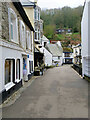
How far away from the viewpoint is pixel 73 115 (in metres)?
4.55

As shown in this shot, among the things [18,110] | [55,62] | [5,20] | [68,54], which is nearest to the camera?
[18,110]

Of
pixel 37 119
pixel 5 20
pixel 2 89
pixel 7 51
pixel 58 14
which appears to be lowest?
pixel 37 119

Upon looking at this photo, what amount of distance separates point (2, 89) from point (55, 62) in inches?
1436

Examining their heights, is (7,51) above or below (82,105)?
above

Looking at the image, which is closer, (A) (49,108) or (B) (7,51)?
(A) (49,108)

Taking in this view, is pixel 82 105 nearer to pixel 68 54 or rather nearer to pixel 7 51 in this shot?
pixel 7 51

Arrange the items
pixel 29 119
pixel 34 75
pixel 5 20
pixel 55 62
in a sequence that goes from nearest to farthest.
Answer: pixel 29 119 < pixel 5 20 < pixel 34 75 < pixel 55 62

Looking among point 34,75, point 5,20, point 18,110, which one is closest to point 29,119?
point 18,110

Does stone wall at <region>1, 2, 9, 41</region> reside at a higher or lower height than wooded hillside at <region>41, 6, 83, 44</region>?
lower

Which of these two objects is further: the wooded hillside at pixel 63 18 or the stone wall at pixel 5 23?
the wooded hillside at pixel 63 18

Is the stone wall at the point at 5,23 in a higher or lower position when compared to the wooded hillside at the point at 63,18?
lower

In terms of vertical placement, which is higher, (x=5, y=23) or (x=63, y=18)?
(x=63, y=18)

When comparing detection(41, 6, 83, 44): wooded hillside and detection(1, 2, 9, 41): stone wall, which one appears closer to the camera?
detection(1, 2, 9, 41): stone wall

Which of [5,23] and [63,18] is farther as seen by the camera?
[63,18]
